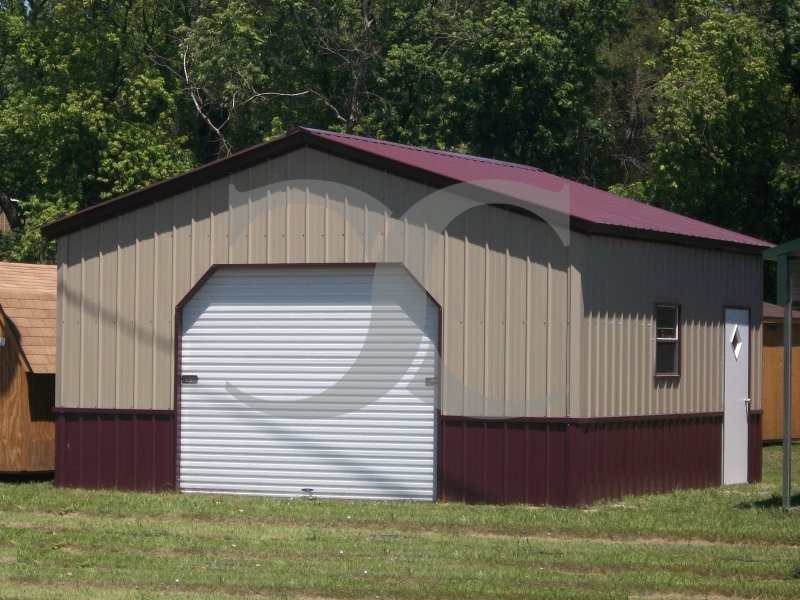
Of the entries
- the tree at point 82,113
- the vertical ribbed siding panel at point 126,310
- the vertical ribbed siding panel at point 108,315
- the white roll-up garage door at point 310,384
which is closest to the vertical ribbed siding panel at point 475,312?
the white roll-up garage door at point 310,384

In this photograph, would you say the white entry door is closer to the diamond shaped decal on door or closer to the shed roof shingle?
the diamond shaped decal on door

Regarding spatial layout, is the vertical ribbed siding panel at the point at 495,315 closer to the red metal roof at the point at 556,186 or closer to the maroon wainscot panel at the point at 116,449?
the red metal roof at the point at 556,186

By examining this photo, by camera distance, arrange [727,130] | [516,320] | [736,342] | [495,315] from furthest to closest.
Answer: [727,130]
[736,342]
[495,315]
[516,320]

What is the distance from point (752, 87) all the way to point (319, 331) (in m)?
20.6

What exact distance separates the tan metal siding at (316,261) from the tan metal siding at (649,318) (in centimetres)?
50

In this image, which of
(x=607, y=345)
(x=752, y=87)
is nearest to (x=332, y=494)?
(x=607, y=345)

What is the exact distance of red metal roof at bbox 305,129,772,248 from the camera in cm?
1789

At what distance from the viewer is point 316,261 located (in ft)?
60.5

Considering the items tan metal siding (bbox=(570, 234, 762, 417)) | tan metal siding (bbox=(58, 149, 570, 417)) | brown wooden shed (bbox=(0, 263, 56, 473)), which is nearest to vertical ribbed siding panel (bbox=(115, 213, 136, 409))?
tan metal siding (bbox=(58, 149, 570, 417))

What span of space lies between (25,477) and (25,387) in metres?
1.54

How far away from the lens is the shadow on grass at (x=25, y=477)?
20984 mm

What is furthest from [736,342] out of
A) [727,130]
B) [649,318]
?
[727,130]

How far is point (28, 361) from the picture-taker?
20.4 m

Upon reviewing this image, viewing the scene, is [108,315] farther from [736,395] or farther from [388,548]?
[736,395]
